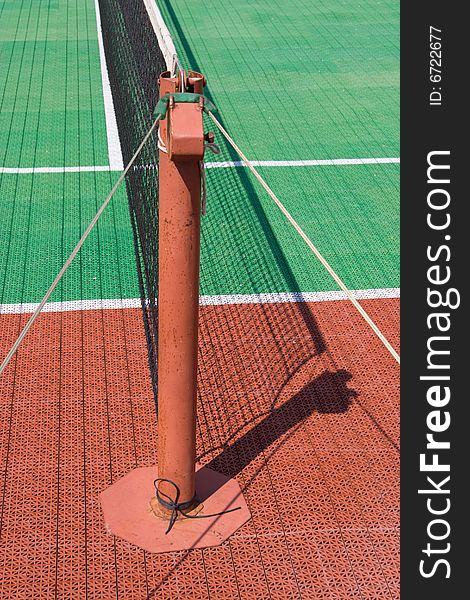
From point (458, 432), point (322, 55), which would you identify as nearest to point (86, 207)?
point (458, 432)

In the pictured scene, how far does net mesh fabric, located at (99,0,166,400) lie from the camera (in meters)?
6.79

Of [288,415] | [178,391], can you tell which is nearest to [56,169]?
[288,415]

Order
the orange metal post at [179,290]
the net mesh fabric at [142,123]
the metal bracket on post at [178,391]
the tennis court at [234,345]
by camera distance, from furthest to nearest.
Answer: the net mesh fabric at [142,123] → the tennis court at [234,345] → the metal bracket on post at [178,391] → the orange metal post at [179,290]

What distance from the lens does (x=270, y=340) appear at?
779 centimetres

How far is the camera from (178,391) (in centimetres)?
547

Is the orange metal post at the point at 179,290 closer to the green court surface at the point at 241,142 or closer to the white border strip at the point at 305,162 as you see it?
the green court surface at the point at 241,142

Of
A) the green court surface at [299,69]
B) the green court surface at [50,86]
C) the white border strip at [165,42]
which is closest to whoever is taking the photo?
the white border strip at [165,42]

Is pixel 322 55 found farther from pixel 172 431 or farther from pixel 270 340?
pixel 172 431

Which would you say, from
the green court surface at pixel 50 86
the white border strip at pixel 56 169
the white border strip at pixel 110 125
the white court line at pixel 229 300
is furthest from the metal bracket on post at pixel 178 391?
the green court surface at pixel 50 86

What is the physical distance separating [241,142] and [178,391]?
693 cm

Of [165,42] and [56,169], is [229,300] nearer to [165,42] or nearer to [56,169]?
[165,42]

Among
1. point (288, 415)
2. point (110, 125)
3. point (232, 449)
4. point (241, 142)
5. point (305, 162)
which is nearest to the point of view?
point (232, 449)

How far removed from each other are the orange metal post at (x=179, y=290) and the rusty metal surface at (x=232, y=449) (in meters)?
0.61

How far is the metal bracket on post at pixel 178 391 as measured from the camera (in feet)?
15.8
